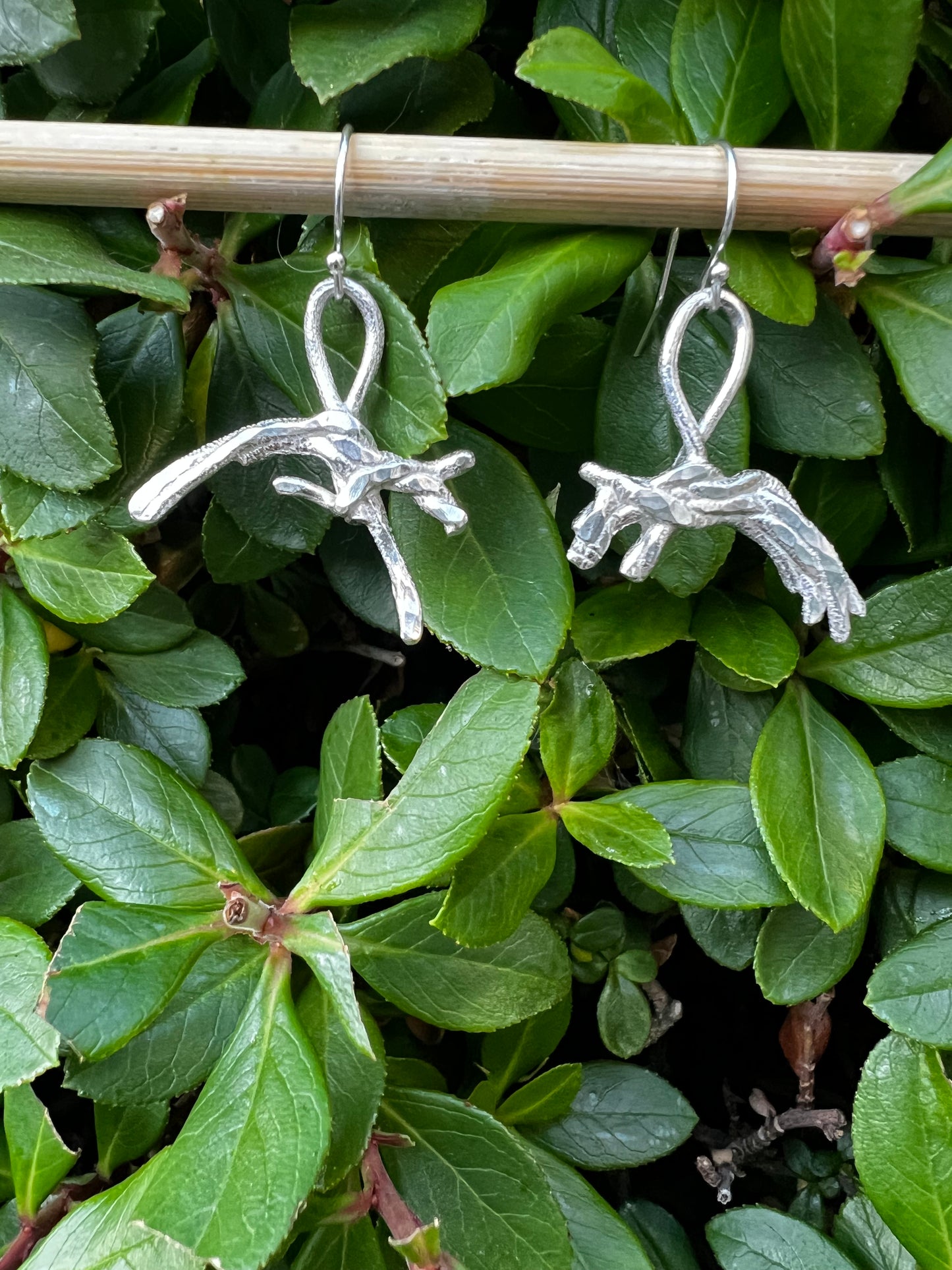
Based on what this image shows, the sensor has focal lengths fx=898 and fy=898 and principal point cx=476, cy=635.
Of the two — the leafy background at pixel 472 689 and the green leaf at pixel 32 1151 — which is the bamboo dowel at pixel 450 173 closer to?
the leafy background at pixel 472 689

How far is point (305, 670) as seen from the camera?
925 mm

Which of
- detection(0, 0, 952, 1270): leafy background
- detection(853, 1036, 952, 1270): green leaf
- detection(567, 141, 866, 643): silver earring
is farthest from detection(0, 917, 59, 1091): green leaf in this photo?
detection(853, 1036, 952, 1270): green leaf

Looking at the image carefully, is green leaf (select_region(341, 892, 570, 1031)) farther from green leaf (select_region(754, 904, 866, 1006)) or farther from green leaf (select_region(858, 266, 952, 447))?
green leaf (select_region(858, 266, 952, 447))

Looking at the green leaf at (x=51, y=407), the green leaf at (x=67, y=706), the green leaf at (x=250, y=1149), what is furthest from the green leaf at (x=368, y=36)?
the green leaf at (x=250, y=1149)

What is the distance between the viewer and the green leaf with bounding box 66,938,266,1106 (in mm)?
604

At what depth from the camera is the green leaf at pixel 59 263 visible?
0.51 m

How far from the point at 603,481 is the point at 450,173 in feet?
0.66

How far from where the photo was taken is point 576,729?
647 millimetres

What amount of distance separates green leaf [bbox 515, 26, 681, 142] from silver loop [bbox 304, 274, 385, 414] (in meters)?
0.15

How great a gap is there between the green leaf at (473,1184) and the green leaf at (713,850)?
0.73 ft

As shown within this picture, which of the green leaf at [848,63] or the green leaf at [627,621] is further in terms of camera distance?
the green leaf at [627,621]

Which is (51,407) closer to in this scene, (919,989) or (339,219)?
(339,219)

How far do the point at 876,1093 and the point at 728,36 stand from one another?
2.37 feet

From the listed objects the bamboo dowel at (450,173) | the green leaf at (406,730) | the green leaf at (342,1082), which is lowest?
the green leaf at (342,1082)
